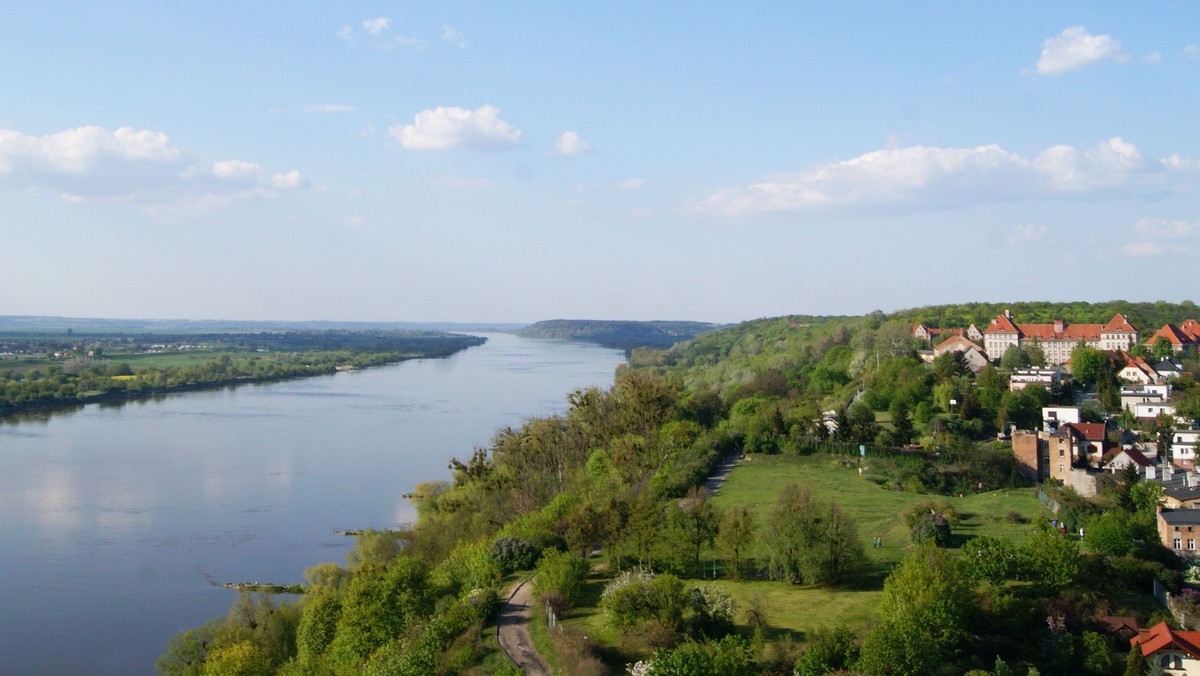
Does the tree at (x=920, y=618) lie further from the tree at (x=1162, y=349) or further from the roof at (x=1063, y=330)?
the roof at (x=1063, y=330)

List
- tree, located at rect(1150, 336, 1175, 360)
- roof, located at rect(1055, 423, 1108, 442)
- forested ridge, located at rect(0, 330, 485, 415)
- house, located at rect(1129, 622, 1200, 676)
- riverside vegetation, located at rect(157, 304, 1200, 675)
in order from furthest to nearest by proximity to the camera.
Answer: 1. forested ridge, located at rect(0, 330, 485, 415)
2. tree, located at rect(1150, 336, 1175, 360)
3. roof, located at rect(1055, 423, 1108, 442)
4. house, located at rect(1129, 622, 1200, 676)
5. riverside vegetation, located at rect(157, 304, 1200, 675)

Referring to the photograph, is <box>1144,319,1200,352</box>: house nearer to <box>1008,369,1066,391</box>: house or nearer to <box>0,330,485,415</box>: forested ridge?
<box>1008,369,1066,391</box>: house

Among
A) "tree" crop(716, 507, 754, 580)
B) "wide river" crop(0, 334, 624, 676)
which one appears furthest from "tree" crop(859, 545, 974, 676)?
"wide river" crop(0, 334, 624, 676)

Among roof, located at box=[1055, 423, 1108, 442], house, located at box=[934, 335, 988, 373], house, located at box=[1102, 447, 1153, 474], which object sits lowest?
house, located at box=[1102, 447, 1153, 474]

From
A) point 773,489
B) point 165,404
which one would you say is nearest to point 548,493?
point 773,489

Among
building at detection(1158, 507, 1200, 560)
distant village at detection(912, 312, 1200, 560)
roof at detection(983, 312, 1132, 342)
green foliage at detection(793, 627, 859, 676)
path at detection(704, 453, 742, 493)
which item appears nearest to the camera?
green foliage at detection(793, 627, 859, 676)

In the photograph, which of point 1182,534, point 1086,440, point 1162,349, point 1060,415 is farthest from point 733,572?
point 1162,349
